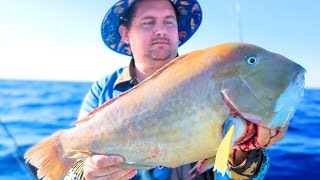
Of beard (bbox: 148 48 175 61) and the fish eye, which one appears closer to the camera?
the fish eye

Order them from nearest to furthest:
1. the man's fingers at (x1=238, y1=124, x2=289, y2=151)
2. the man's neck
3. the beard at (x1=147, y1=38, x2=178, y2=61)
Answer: the man's fingers at (x1=238, y1=124, x2=289, y2=151)
the beard at (x1=147, y1=38, x2=178, y2=61)
the man's neck

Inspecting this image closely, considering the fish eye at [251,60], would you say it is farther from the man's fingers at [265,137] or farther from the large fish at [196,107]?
the man's fingers at [265,137]

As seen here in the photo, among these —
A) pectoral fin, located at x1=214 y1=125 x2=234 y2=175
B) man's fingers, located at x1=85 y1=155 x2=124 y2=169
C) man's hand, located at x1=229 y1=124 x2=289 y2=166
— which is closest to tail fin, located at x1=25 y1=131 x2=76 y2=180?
man's fingers, located at x1=85 y1=155 x2=124 y2=169

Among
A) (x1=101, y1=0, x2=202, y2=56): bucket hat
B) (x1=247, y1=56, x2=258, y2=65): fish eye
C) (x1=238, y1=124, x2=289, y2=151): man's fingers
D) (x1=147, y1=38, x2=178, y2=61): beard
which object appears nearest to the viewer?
(x1=247, y1=56, x2=258, y2=65): fish eye

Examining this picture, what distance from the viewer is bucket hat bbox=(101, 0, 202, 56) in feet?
12.7

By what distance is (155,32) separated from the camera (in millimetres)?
3289

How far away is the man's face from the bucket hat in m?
0.26

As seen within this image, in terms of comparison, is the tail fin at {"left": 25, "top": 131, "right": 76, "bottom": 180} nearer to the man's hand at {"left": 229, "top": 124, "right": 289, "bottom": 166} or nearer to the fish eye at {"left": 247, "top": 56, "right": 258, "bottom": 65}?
the man's hand at {"left": 229, "top": 124, "right": 289, "bottom": 166}

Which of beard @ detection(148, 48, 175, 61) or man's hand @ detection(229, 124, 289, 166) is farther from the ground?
beard @ detection(148, 48, 175, 61)

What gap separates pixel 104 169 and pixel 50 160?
358 mm

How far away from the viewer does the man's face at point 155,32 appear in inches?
129

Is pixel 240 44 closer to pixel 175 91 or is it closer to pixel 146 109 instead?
pixel 175 91

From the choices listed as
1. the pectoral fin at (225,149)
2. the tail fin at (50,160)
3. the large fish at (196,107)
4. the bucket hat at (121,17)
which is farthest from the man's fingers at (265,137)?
the bucket hat at (121,17)

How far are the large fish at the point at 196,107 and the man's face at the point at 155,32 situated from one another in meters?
1.14
